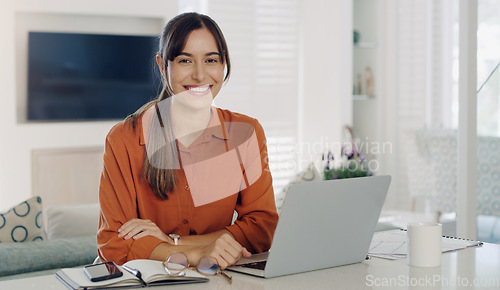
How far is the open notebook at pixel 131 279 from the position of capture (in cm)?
114

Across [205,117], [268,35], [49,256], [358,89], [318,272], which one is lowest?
[49,256]

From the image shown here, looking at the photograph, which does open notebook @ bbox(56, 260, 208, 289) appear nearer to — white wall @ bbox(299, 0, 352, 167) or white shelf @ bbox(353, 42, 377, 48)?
white wall @ bbox(299, 0, 352, 167)

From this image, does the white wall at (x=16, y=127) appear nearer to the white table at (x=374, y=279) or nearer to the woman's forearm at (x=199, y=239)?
the woman's forearm at (x=199, y=239)

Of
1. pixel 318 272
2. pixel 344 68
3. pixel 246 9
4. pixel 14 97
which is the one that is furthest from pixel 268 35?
pixel 318 272

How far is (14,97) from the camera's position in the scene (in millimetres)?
4633

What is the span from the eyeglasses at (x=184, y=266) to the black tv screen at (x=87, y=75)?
3.47 metres

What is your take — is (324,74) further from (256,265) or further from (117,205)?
(256,265)

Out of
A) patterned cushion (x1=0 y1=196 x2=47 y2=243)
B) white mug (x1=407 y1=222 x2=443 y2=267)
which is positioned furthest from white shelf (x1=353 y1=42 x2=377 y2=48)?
white mug (x1=407 y1=222 x2=443 y2=267)

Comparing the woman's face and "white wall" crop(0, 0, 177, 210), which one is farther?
"white wall" crop(0, 0, 177, 210)

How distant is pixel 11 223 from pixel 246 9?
3524mm

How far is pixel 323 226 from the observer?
1267mm

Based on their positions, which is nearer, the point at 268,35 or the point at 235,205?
the point at 235,205

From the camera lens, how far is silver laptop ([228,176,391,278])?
1.21 metres

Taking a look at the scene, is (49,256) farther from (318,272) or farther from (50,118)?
(50,118)
